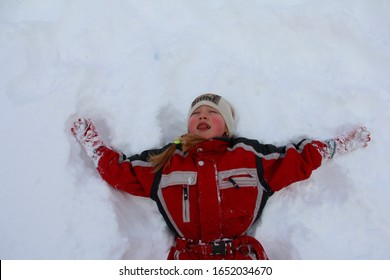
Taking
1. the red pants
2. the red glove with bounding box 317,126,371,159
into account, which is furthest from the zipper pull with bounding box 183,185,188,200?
the red glove with bounding box 317,126,371,159

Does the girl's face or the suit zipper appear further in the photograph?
the girl's face

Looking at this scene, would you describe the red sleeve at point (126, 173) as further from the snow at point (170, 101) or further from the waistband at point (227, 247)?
the waistband at point (227, 247)

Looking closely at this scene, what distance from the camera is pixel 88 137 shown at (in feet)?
10.1

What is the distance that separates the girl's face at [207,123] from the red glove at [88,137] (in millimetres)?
729

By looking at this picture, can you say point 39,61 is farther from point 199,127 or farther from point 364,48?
point 364,48

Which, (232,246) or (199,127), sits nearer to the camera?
(232,246)

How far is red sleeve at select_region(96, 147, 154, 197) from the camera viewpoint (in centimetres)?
296

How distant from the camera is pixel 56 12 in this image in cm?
364

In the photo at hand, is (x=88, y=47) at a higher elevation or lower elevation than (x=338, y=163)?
higher

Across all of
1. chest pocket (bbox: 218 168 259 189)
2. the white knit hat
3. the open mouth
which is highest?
the white knit hat

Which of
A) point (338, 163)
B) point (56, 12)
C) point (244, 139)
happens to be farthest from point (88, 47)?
point (338, 163)

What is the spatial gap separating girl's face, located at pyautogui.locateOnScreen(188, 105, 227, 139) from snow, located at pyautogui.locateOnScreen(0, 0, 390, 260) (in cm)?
25

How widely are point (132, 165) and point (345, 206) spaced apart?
5.28 feet

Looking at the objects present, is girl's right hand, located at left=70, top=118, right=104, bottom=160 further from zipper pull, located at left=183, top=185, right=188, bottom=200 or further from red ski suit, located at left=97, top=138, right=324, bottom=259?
zipper pull, located at left=183, top=185, right=188, bottom=200
